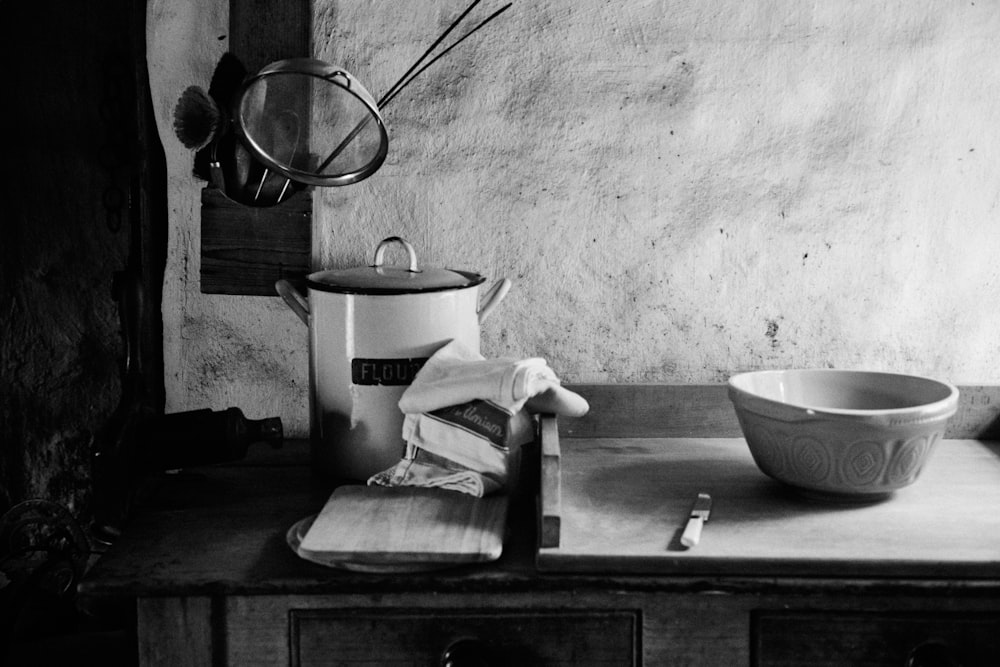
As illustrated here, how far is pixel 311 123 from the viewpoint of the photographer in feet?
5.16

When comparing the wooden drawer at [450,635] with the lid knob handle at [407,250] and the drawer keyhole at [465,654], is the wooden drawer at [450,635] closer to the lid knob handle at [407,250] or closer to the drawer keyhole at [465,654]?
the drawer keyhole at [465,654]

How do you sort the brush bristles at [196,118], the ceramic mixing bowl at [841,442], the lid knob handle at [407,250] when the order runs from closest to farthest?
the ceramic mixing bowl at [841,442] < the lid knob handle at [407,250] < the brush bristles at [196,118]

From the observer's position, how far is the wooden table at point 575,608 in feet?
3.60

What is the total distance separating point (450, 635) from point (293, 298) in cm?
61

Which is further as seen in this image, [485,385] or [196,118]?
[196,118]

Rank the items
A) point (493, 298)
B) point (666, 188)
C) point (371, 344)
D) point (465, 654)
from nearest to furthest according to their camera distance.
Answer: point (465, 654) < point (371, 344) < point (493, 298) < point (666, 188)

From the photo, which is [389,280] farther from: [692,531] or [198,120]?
[692,531]

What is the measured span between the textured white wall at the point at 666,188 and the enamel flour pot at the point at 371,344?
0.80ft

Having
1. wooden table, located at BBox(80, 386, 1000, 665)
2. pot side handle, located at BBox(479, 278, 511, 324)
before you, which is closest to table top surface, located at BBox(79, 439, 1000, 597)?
wooden table, located at BBox(80, 386, 1000, 665)

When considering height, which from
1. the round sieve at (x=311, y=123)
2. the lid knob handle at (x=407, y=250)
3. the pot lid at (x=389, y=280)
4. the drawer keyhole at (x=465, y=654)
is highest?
the round sieve at (x=311, y=123)

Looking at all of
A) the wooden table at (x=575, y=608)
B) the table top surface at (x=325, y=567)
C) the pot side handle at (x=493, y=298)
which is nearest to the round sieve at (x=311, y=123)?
the pot side handle at (x=493, y=298)

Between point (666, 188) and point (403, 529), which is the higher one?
point (666, 188)

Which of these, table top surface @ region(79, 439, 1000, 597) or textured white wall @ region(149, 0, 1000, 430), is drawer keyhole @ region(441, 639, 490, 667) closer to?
table top surface @ region(79, 439, 1000, 597)

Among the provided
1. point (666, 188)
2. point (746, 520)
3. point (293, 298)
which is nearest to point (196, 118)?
point (293, 298)
